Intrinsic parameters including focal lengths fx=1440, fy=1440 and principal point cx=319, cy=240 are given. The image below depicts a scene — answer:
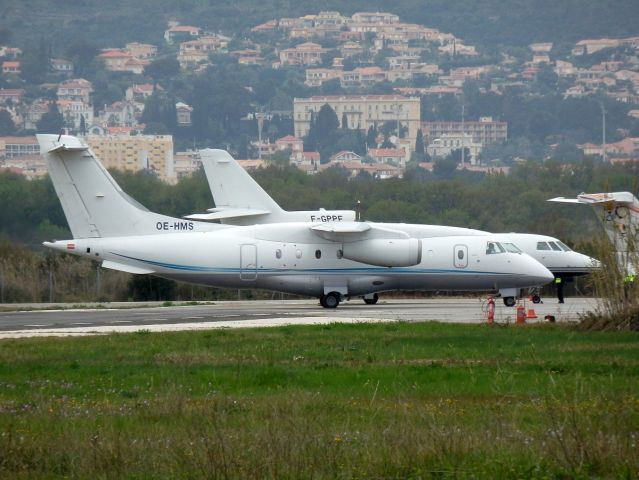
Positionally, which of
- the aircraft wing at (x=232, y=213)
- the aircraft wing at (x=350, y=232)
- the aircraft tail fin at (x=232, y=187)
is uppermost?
the aircraft tail fin at (x=232, y=187)

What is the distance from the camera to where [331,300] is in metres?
39.6

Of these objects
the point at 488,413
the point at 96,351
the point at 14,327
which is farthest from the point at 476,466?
the point at 14,327

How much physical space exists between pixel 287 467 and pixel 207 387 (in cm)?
→ 572

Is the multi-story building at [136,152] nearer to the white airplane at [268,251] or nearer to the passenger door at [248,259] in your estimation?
the white airplane at [268,251]

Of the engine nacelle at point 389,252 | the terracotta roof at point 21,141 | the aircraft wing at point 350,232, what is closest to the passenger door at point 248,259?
the aircraft wing at point 350,232

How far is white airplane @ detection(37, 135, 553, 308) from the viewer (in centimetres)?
3841

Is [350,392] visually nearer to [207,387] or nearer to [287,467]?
[207,387]

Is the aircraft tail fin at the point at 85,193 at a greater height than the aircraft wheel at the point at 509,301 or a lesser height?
greater

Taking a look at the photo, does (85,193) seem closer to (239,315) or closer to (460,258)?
(239,315)

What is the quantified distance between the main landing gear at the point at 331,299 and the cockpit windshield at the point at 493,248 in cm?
436

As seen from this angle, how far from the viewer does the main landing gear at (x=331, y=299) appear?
39.6 m

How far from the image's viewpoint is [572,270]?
42.9 meters

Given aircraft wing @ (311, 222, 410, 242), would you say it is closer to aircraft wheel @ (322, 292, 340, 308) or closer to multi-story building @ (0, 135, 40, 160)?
aircraft wheel @ (322, 292, 340, 308)

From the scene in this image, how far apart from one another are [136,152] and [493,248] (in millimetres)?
116266
